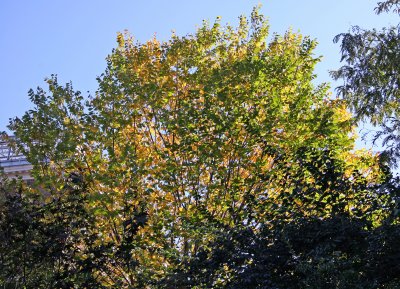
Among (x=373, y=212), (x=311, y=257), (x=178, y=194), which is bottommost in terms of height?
(x=311, y=257)

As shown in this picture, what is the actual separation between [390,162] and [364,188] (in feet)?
13.8

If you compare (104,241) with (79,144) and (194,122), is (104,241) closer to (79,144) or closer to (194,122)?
(79,144)

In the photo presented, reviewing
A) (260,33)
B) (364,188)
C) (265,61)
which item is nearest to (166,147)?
(265,61)

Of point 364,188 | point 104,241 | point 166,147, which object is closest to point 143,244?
point 104,241

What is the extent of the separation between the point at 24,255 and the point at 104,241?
7.32 feet

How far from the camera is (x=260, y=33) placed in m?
19.8

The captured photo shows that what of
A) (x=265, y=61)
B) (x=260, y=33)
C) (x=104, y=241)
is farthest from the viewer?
(x=260, y=33)

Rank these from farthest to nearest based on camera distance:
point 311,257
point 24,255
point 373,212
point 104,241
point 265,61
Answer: point 265,61 < point 104,241 < point 24,255 < point 373,212 < point 311,257

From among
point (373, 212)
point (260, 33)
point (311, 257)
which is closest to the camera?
point (311, 257)

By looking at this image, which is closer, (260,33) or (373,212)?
(373,212)

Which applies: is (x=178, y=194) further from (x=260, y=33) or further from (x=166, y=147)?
(x=260, y=33)

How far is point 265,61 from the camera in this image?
1792cm

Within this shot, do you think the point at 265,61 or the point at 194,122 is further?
the point at 265,61

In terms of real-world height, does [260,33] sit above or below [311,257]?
above
